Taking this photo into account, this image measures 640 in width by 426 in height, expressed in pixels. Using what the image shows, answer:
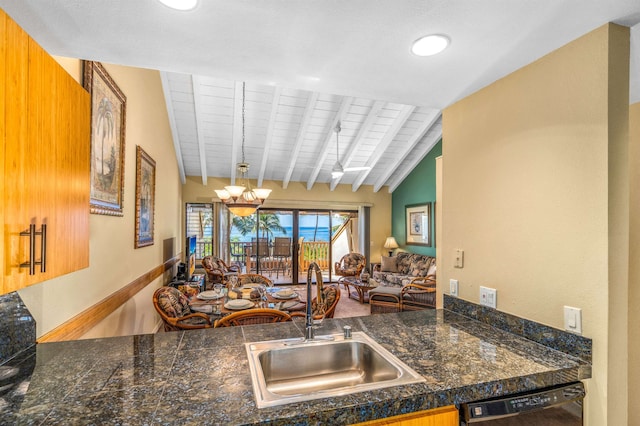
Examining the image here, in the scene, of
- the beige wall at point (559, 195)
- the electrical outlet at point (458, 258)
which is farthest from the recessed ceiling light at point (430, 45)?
the electrical outlet at point (458, 258)

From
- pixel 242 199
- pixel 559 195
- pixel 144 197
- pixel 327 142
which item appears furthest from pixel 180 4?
pixel 327 142

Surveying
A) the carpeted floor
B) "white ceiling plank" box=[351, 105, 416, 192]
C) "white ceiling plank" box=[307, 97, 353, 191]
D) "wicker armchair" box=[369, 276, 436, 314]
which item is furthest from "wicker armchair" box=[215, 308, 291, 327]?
"white ceiling plank" box=[351, 105, 416, 192]

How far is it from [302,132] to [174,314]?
12.2 ft

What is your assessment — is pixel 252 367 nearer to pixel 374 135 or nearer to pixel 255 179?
pixel 374 135

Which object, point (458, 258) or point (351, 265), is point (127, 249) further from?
point (351, 265)

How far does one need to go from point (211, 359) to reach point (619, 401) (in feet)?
5.34

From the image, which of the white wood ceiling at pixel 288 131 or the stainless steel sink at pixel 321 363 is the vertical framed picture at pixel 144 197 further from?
the stainless steel sink at pixel 321 363

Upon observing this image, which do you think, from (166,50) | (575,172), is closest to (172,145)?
(166,50)

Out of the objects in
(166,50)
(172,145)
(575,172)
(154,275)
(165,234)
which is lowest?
(154,275)

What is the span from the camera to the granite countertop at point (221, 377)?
967 millimetres

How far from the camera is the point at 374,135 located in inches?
248

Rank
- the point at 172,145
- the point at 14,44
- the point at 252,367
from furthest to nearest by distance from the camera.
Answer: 1. the point at 172,145
2. the point at 252,367
3. the point at 14,44

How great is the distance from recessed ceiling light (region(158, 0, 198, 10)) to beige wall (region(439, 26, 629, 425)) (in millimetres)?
1563

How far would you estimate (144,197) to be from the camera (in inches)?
145
